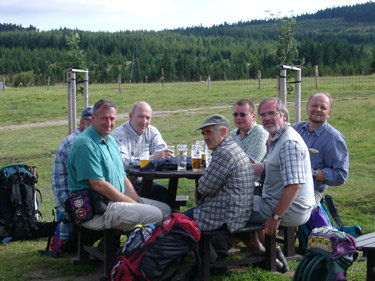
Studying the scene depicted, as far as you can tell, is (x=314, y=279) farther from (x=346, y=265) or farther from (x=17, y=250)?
(x=17, y=250)

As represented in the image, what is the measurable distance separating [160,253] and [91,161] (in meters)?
1.10

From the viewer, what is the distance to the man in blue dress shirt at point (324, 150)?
523 centimetres

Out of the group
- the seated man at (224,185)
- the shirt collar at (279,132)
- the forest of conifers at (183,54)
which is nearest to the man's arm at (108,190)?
the seated man at (224,185)

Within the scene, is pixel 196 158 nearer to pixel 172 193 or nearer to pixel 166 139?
pixel 172 193

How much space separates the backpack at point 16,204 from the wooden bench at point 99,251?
47.3 inches

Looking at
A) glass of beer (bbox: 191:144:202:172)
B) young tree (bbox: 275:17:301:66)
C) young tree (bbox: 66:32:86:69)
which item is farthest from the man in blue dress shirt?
young tree (bbox: 66:32:86:69)

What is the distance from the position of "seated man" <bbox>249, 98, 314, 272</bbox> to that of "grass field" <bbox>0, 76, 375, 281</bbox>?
1.78ft

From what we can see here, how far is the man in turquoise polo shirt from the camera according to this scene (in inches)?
177

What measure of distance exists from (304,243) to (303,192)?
1149 mm

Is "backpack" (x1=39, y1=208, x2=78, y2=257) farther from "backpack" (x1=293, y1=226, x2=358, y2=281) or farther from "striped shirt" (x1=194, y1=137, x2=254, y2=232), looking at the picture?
"backpack" (x1=293, y1=226, x2=358, y2=281)

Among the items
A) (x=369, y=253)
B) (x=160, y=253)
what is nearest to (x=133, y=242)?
(x=160, y=253)

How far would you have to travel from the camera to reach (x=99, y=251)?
4.95m

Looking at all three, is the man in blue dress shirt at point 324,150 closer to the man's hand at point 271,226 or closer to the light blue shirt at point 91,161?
the man's hand at point 271,226

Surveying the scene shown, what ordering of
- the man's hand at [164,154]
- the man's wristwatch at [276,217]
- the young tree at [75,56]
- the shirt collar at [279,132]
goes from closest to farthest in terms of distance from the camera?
the man's wristwatch at [276,217] → the shirt collar at [279,132] → the man's hand at [164,154] → the young tree at [75,56]
